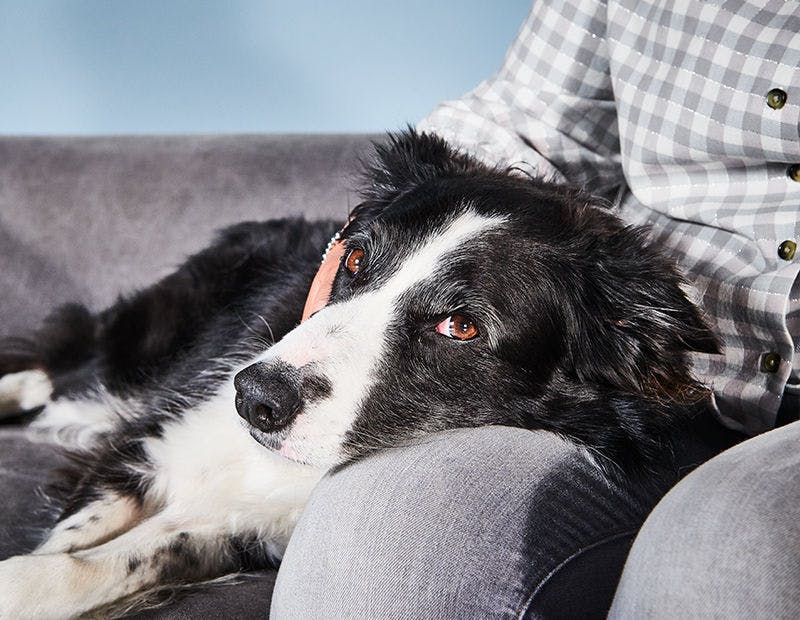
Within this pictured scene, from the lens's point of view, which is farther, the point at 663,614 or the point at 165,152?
the point at 165,152

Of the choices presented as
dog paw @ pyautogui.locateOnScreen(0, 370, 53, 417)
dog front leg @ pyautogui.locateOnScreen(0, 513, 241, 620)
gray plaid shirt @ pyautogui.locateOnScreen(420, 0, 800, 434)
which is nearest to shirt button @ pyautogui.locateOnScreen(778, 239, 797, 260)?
gray plaid shirt @ pyautogui.locateOnScreen(420, 0, 800, 434)

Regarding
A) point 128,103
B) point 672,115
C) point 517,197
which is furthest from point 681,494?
point 128,103

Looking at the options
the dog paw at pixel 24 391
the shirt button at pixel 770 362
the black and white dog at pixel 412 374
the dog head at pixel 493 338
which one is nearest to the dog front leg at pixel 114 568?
the black and white dog at pixel 412 374

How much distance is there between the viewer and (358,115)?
4004 millimetres

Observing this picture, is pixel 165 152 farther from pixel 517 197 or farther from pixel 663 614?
pixel 663 614

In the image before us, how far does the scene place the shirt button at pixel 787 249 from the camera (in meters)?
1.49

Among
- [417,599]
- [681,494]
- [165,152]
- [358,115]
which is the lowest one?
[358,115]

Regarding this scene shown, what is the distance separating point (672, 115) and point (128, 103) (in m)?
2.87

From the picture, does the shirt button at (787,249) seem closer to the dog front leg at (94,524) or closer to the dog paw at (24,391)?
the dog front leg at (94,524)

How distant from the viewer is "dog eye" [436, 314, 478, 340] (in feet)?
→ 4.90

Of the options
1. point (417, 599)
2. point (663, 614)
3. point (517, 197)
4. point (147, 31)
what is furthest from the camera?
point (147, 31)

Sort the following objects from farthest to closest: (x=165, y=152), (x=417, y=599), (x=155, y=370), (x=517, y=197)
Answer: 1. (x=165, y=152)
2. (x=155, y=370)
3. (x=517, y=197)
4. (x=417, y=599)

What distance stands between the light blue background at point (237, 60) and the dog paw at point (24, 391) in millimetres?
1851

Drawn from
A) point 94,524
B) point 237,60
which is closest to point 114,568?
point 94,524
